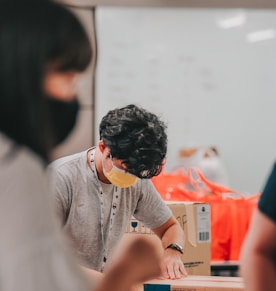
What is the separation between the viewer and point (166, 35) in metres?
3.49

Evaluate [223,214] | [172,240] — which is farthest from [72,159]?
[223,214]

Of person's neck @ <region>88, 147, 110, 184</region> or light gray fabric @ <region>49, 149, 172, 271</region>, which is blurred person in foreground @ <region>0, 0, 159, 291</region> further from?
person's neck @ <region>88, 147, 110, 184</region>

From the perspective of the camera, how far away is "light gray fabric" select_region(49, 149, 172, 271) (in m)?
1.75

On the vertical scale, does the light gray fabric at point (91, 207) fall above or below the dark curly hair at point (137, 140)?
below

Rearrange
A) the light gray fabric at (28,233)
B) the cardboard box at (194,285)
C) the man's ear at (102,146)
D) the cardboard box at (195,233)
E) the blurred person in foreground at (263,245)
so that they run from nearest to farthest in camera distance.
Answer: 1. the light gray fabric at (28,233)
2. the blurred person in foreground at (263,245)
3. the cardboard box at (194,285)
4. the man's ear at (102,146)
5. the cardboard box at (195,233)

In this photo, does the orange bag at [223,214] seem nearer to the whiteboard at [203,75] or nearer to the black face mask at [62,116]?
the whiteboard at [203,75]

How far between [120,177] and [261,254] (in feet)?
2.66

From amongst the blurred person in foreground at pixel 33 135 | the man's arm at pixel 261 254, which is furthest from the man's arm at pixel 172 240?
the blurred person in foreground at pixel 33 135

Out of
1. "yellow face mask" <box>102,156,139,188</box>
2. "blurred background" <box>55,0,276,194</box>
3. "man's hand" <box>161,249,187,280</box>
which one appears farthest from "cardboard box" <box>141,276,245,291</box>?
"blurred background" <box>55,0,276,194</box>

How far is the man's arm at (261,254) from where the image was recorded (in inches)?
41.3

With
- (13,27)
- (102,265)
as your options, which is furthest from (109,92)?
(13,27)

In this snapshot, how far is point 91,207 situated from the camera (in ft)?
5.98

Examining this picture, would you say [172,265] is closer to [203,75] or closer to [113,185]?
[113,185]

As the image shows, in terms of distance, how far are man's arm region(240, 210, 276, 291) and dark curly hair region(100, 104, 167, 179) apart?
0.69 meters
